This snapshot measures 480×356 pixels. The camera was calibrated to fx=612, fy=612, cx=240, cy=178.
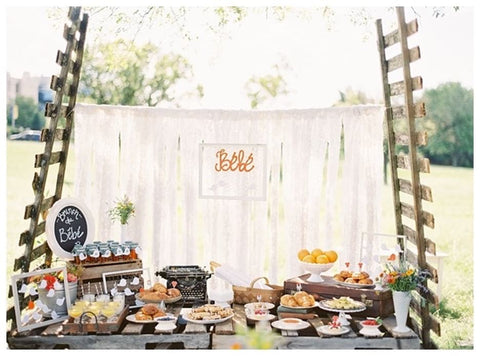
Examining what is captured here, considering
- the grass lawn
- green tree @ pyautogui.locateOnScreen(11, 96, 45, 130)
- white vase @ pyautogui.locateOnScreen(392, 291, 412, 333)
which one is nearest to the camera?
white vase @ pyautogui.locateOnScreen(392, 291, 412, 333)

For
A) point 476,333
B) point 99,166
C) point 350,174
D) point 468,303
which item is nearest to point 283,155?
point 350,174

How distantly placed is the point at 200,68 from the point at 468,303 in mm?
11784

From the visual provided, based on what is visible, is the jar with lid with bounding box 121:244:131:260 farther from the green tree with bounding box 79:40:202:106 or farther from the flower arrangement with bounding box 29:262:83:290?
the green tree with bounding box 79:40:202:106

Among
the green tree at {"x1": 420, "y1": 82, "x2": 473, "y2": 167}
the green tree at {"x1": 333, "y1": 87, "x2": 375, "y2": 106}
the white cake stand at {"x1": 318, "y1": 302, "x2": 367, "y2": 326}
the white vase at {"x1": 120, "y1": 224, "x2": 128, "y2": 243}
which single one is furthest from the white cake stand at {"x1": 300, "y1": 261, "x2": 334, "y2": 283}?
the green tree at {"x1": 420, "y1": 82, "x2": 473, "y2": 167}

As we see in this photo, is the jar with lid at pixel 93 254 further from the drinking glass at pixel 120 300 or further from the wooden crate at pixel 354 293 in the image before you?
the wooden crate at pixel 354 293

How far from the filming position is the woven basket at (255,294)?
15.9ft

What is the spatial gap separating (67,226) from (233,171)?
1.59 meters

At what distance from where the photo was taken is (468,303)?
762 cm

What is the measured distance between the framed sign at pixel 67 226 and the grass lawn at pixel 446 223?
11.5ft

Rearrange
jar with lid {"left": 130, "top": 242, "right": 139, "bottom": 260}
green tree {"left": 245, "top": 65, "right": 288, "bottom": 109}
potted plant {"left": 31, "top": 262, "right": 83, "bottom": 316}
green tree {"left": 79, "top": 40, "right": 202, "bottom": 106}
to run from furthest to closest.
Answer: green tree {"left": 245, "top": 65, "right": 288, "bottom": 109} < green tree {"left": 79, "top": 40, "right": 202, "bottom": 106} < jar with lid {"left": 130, "top": 242, "right": 139, "bottom": 260} < potted plant {"left": 31, "top": 262, "right": 83, "bottom": 316}

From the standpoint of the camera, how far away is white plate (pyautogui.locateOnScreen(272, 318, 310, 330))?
13.7ft

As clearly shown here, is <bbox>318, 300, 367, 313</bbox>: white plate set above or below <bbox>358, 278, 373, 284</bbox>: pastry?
below

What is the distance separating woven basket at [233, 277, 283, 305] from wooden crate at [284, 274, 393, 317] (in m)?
0.10

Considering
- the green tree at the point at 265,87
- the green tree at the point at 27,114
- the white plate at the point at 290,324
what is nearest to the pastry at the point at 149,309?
the white plate at the point at 290,324
